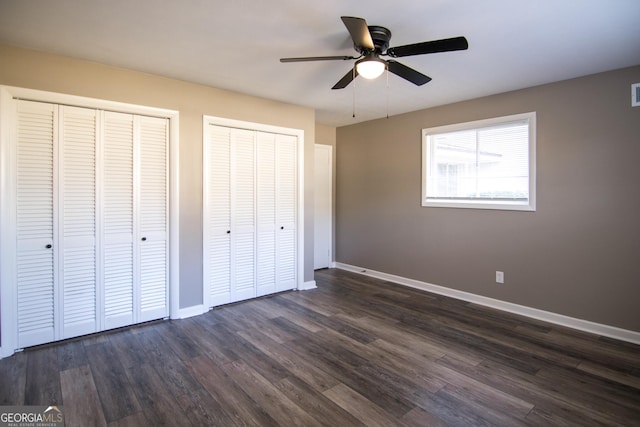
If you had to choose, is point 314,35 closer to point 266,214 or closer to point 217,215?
point 217,215

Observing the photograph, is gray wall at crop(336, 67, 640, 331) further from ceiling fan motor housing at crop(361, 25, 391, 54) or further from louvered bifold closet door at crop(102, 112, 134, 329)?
louvered bifold closet door at crop(102, 112, 134, 329)

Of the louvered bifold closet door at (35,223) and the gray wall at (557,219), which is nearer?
the louvered bifold closet door at (35,223)

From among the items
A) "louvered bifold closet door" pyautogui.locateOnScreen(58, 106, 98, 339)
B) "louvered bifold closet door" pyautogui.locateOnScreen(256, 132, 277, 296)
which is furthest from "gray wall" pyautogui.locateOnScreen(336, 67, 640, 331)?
"louvered bifold closet door" pyautogui.locateOnScreen(58, 106, 98, 339)

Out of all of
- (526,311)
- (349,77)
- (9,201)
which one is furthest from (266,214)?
(526,311)

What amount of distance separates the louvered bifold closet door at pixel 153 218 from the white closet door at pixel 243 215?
0.77 meters

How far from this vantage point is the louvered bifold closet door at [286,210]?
4473mm

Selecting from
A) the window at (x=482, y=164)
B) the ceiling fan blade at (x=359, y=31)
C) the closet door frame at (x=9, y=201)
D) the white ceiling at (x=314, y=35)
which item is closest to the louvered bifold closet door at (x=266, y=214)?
the white ceiling at (x=314, y=35)

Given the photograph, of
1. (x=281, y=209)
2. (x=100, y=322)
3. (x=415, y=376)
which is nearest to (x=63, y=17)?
(x=100, y=322)

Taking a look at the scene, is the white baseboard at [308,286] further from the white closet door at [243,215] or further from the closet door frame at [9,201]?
the closet door frame at [9,201]

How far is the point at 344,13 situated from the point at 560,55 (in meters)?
1.97

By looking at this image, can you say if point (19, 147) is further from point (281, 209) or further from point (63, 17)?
point (281, 209)

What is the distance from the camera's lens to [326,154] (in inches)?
235

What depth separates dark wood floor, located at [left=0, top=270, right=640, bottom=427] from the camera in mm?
2096

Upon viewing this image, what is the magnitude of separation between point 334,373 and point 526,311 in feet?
8.22
